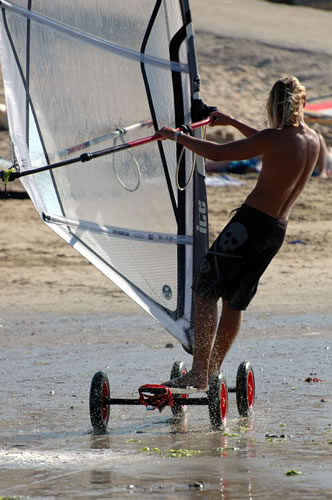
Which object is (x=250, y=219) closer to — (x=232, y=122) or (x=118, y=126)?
(x=232, y=122)

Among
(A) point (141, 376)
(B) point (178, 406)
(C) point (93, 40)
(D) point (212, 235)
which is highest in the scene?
(C) point (93, 40)

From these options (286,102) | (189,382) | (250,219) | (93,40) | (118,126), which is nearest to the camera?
(286,102)

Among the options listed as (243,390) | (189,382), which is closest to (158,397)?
(189,382)

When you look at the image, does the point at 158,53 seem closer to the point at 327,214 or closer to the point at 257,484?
the point at 257,484

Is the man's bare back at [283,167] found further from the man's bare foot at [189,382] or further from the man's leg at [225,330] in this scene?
the man's bare foot at [189,382]

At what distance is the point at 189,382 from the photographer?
5.47 m

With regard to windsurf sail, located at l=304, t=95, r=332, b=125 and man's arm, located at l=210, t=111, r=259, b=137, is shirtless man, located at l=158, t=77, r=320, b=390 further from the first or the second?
windsurf sail, located at l=304, t=95, r=332, b=125

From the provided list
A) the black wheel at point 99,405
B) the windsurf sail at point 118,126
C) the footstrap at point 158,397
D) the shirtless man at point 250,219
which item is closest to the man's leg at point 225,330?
the shirtless man at point 250,219

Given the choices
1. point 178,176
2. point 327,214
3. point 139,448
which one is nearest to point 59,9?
point 178,176

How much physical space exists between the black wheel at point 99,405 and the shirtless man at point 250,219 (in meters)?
0.35

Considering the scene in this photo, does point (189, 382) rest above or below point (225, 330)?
below

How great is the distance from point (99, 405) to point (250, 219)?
1.23 metres

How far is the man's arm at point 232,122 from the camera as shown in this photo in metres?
5.68

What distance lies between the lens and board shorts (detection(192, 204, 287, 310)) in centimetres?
531
